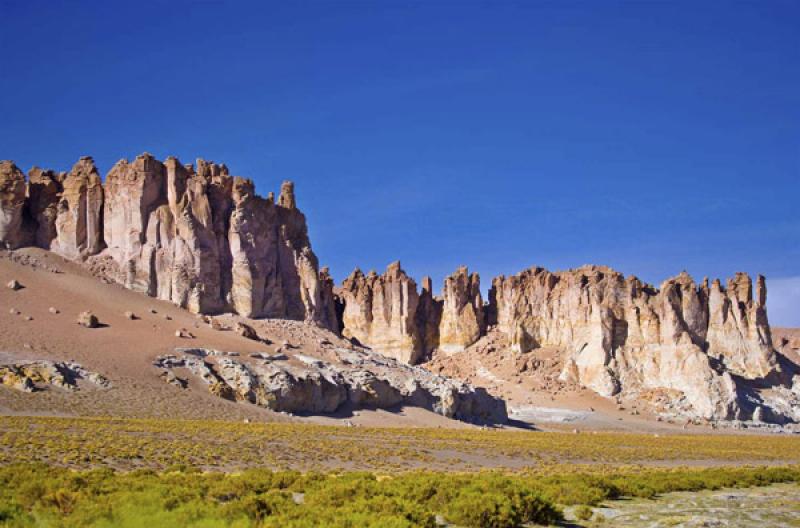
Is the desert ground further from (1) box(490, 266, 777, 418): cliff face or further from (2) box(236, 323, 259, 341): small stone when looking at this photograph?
(1) box(490, 266, 777, 418): cliff face

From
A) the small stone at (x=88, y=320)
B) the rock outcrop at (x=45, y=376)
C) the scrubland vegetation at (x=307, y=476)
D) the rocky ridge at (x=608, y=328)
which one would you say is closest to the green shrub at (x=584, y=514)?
the scrubland vegetation at (x=307, y=476)

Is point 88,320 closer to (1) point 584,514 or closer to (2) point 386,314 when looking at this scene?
(1) point 584,514

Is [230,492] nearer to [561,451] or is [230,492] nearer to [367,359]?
[561,451]

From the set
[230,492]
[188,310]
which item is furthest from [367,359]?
[230,492]

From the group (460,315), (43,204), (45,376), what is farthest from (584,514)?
(460,315)

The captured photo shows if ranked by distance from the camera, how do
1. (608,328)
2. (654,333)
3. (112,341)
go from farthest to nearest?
(608,328) < (654,333) < (112,341)

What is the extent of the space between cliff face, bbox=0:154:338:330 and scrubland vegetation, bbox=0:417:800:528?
27198mm

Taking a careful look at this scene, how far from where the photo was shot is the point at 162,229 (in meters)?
75.4

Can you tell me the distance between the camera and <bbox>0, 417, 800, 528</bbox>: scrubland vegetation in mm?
15478

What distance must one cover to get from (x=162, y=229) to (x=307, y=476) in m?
55.7

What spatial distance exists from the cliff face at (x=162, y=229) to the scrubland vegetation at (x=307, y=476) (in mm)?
27198

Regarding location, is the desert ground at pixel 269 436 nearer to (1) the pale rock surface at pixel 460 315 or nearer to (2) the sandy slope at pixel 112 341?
(2) the sandy slope at pixel 112 341

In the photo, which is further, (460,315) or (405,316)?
(460,315)

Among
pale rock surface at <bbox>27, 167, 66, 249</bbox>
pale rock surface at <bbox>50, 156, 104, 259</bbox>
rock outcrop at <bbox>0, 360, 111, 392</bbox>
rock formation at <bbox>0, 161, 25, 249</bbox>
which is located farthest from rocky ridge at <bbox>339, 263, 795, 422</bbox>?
rock outcrop at <bbox>0, 360, 111, 392</bbox>
